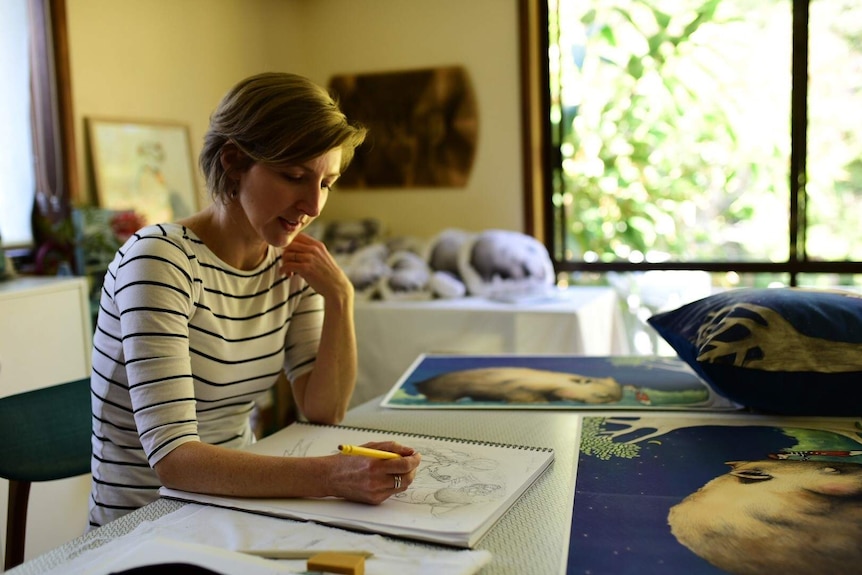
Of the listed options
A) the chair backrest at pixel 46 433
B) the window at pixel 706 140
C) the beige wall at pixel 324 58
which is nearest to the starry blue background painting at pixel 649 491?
the chair backrest at pixel 46 433

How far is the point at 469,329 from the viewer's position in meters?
3.10

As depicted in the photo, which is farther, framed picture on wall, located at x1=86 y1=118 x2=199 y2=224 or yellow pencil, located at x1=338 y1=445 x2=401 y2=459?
framed picture on wall, located at x1=86 y1=118 x2=199 y2=224

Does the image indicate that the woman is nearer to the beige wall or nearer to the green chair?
the green chair

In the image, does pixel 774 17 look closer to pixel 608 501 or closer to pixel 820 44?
pixel 820 44

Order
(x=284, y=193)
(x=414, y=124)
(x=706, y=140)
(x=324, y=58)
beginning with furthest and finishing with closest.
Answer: (x=324, y=58)
(x=414, y=124)
(x=706, y=140)
(x=284, y=193)

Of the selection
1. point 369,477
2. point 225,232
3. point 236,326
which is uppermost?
point 225,232

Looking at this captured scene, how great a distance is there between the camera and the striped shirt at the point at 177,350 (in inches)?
43.4

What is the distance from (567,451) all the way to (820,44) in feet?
8.93

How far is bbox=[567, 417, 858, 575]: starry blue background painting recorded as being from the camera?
31.9 inches

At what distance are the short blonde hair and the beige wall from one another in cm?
203

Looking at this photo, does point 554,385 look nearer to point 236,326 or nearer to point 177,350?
point 236,326

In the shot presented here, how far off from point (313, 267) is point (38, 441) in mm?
571

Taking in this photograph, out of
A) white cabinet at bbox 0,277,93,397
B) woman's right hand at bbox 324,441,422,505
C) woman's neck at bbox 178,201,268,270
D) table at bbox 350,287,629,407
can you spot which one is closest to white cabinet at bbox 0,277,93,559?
white cabinet at bbox 0,277,93,397

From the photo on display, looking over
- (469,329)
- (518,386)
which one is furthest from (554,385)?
(469,329)
